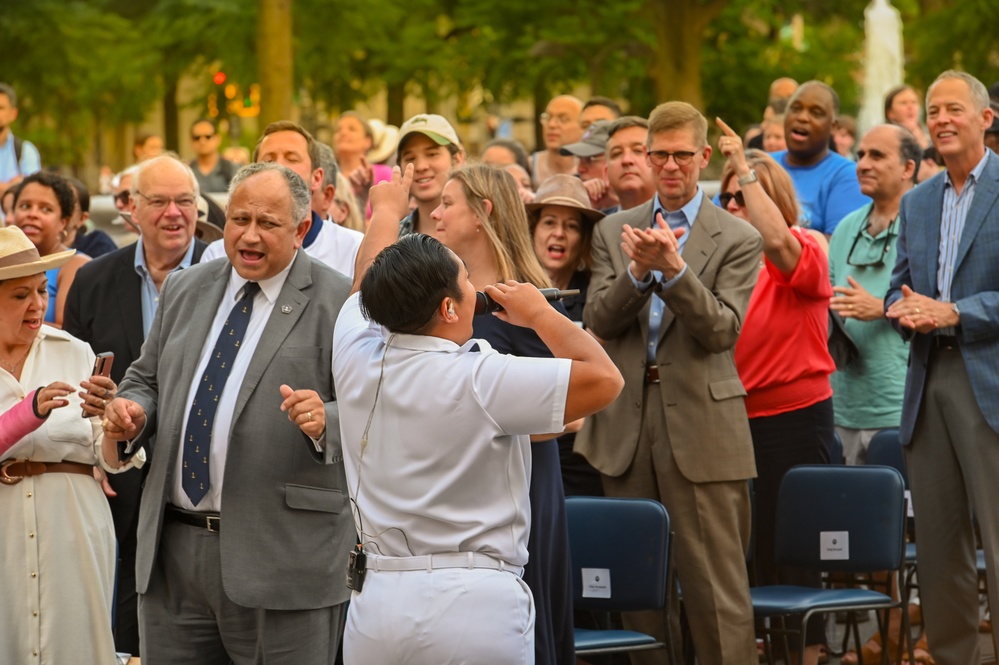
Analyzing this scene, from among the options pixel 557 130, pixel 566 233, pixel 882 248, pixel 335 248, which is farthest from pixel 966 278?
pixel 557 130

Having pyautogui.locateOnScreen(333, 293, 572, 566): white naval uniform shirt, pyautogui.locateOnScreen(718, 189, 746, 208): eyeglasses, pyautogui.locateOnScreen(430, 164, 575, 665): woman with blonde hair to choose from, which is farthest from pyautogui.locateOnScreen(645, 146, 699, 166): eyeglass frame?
pyautogui.locateOnScreen(333, 293, 572, 566): white naval uniform shirt

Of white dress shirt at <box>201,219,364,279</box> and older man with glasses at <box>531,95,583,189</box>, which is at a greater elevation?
older man with glasses at <box>531,95,583,189</box>

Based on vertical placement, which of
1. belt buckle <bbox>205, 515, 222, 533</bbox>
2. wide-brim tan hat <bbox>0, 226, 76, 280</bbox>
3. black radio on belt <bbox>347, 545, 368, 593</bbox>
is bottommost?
black radio on belt <bbox>347, 545, 368, 593</bbox>

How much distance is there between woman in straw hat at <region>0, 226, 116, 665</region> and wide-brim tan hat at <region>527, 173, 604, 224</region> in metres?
2.31

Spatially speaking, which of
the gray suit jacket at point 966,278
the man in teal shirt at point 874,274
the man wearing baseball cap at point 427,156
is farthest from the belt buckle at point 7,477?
the man in teal shirt at point 874,274

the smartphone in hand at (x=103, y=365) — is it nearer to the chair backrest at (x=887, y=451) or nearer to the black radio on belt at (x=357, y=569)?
the black radio on belt at (x=357, y=569)

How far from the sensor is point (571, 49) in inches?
910

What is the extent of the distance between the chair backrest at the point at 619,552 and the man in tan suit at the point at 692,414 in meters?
0.31

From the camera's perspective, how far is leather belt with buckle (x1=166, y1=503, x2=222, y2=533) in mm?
4645

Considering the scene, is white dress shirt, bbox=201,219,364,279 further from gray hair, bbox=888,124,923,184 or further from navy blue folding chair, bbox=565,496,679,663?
gray hair, bbox=888,124,923,184

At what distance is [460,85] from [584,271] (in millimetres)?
18592

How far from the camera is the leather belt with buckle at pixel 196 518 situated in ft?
15.2

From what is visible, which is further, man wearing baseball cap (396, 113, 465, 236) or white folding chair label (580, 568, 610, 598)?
man wearing baseball cap (396, 113, 465, 236)

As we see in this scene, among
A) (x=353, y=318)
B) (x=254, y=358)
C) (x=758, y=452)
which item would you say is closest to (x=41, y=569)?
(x=254, y=358)
